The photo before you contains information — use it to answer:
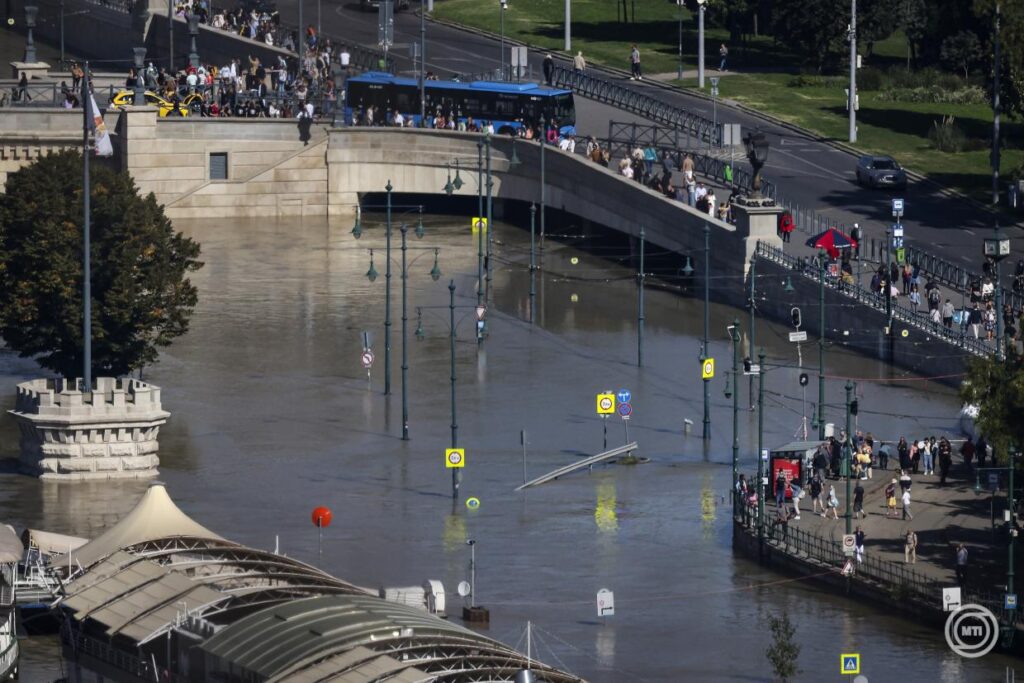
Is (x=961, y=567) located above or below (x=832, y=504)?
below

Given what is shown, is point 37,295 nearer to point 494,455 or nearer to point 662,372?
point 494,455

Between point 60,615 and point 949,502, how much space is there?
31136 millimetres

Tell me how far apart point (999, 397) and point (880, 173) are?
54905mm

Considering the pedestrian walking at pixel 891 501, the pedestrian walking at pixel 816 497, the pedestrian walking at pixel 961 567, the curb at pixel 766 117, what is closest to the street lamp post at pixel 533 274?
the curb at pixel 766 117

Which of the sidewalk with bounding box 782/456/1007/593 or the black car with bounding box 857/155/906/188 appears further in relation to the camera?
the black car with bounding box 857/155/906/188

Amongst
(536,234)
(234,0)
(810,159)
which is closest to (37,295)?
(536,234)

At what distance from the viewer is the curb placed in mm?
141000

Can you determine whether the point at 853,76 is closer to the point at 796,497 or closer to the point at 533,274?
the point at 533,274

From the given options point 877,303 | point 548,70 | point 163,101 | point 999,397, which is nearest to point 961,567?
point 999,397

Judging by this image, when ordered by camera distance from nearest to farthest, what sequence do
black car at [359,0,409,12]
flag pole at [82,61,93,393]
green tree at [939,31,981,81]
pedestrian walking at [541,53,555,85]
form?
flag pole at [82,61,93,393] < pedestrian walking at [541,53,555,85] < green tree at [939,31,981,81] < black car at [359,0,409,12]

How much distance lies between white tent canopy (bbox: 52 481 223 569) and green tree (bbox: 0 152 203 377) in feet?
71.3

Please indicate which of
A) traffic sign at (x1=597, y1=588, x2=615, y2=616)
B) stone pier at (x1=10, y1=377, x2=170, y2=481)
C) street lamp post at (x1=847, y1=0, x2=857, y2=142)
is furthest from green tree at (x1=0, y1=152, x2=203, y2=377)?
street lamp post at (x1=847, y1=0, x2=857, y2=142)

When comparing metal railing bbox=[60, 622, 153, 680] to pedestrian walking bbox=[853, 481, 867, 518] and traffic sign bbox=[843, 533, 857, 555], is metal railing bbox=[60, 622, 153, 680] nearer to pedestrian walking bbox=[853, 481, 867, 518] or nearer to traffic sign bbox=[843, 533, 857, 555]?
traffic sign bbox=[843, 533, 857, 555]

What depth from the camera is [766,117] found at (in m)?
154
